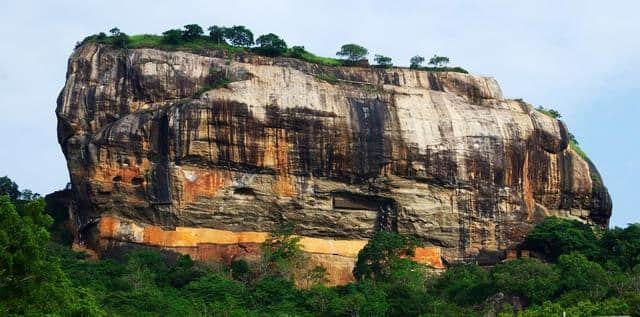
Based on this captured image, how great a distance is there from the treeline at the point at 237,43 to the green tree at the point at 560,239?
25.7 feet

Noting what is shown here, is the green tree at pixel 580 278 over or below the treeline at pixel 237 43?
below

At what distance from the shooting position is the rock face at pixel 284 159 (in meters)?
43.8

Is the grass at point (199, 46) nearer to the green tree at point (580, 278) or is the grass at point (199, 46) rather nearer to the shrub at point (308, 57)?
the shrub at point (308, 57)

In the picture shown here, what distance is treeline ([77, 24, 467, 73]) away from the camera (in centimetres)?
4716

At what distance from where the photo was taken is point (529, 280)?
3962 cm

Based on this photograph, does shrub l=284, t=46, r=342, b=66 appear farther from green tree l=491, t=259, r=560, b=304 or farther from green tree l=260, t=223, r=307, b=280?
green tree l=491, t=259, r=560, b=304

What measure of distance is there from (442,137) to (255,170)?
23.4 ft

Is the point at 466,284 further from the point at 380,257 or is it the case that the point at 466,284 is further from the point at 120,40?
the point at 120,40

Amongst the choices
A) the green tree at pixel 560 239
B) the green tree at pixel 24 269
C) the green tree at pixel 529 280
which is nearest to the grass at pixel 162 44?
the green tree at pixel 560 239

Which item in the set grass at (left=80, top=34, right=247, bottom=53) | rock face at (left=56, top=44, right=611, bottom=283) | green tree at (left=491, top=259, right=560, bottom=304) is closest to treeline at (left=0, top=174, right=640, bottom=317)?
green tree at (left=491, top=259, right=560, bottom=304)

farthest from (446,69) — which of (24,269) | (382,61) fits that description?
(24,269)

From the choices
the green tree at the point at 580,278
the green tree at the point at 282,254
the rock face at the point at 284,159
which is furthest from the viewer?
the rock face at the point at 284,159

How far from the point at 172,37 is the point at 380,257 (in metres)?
11.6

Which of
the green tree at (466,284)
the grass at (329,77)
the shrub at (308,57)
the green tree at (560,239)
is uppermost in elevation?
the shrub at (308,57)
